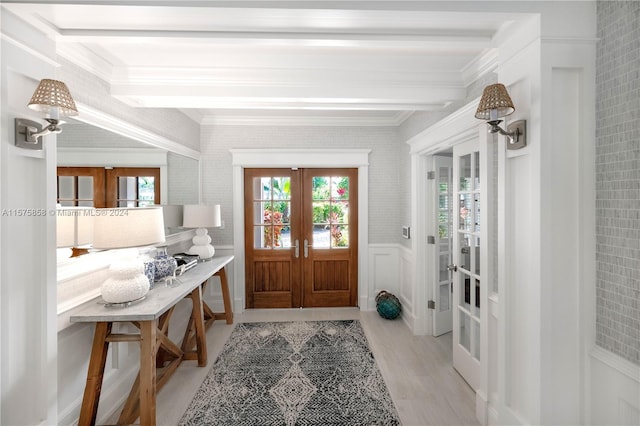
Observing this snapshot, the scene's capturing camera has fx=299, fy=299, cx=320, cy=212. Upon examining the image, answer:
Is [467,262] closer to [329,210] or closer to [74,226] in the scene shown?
[329,210]

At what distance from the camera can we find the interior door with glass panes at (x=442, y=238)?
3234mm

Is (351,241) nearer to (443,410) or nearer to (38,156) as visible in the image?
(443,410)

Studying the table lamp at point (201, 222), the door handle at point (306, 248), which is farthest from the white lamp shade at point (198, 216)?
the door handle at point (306, 248)

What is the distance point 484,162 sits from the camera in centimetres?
205

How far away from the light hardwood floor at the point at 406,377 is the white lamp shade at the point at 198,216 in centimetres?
122

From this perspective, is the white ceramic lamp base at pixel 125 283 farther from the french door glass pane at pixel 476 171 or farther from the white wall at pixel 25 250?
the french door glass pane at pixel 476 171

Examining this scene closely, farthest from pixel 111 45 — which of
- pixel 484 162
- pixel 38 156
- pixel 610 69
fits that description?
pixel 610 69

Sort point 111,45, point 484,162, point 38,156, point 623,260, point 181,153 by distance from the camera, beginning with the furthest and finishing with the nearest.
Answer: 1. point 181,153
2. point 484,162
3. point 111,45
4. point 38,156
5. point 623,260

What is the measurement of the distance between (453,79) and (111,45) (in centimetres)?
242

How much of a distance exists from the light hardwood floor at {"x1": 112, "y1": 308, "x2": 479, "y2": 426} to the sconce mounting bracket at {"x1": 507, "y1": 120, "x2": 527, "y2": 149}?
1.80 m

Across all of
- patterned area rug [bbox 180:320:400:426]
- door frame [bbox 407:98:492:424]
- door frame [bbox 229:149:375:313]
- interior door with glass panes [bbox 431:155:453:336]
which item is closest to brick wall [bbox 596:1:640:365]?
door frame [bbox 407:98:492:424]

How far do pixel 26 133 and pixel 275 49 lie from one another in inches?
55.9

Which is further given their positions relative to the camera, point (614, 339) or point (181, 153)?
point (181, 153)

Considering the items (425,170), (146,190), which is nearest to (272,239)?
(146,190)
